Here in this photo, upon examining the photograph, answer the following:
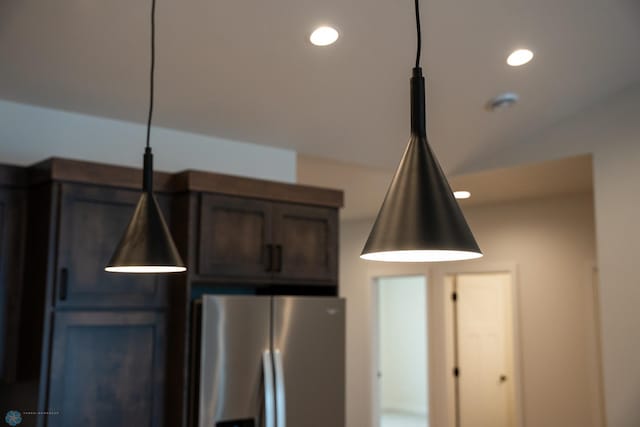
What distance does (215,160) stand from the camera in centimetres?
406

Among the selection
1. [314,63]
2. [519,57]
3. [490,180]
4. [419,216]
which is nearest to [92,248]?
[314,63]

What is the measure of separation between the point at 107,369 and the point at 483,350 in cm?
363

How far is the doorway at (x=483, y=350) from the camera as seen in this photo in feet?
18.6

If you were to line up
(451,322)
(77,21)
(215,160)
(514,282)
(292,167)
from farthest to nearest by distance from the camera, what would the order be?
(451,322) → (514,282) → (292,167) → (215,160) → (77,21)

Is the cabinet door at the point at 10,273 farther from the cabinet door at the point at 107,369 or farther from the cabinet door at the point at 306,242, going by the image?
the cabinet door at the point at 306,242

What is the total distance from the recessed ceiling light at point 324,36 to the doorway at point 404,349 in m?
6.62

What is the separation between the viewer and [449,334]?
600cm

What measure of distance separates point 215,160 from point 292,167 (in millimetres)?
555

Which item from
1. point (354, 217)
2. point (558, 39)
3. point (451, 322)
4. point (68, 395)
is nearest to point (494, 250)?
point (451, 322)

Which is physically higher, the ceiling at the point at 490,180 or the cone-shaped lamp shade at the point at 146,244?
the ceiling at the point at 490,180

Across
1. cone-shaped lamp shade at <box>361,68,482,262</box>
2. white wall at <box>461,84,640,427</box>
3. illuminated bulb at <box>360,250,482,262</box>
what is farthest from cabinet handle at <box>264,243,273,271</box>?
cone-shaped lamp shade at <box>361,68,482,262</box>

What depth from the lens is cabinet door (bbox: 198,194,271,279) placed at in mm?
3375

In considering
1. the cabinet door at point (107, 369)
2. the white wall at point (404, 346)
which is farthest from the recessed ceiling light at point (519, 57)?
the white wall at point (404, 346)

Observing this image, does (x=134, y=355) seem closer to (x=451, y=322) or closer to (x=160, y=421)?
(x=160, y=421)
